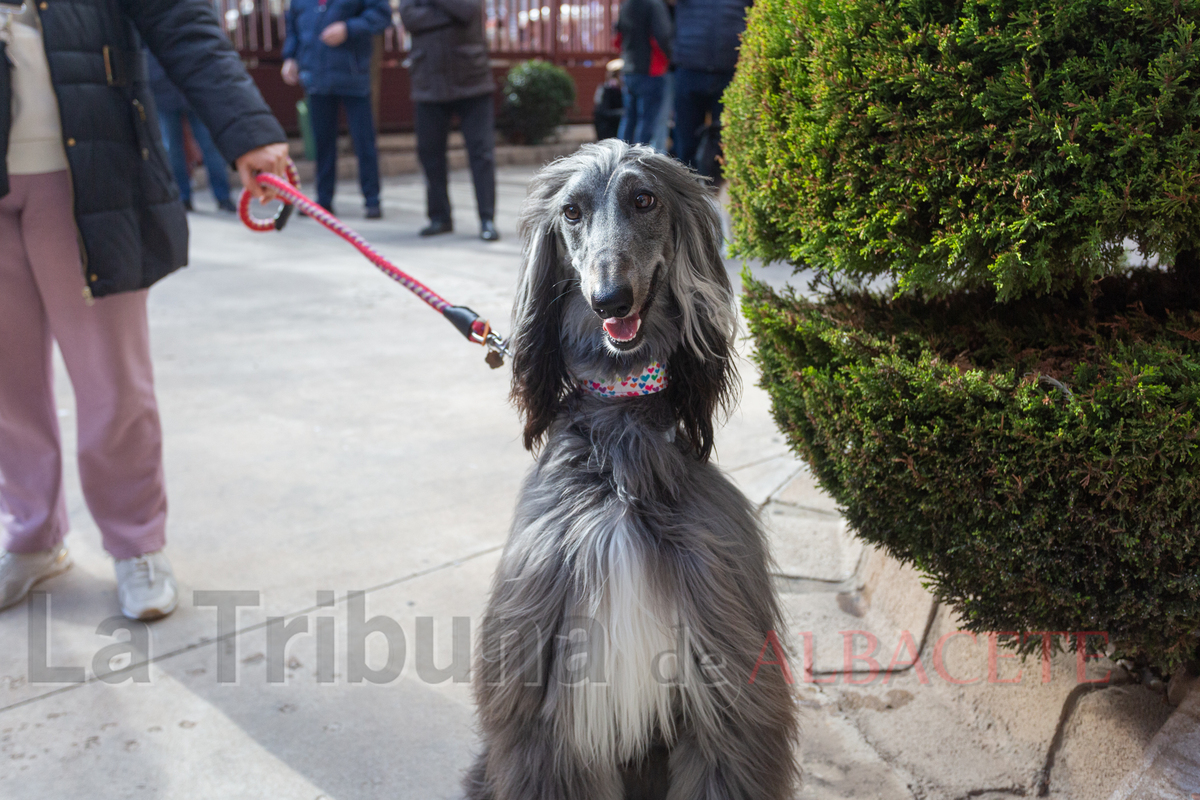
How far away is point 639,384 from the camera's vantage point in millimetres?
2023

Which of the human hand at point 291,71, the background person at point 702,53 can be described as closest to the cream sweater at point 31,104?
the background person at point 702,53

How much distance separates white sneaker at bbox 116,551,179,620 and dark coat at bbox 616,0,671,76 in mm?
6484

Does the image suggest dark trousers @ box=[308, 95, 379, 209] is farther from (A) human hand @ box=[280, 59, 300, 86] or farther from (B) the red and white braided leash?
(B) the red and white braided leash

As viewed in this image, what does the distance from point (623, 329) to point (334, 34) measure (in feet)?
26.4

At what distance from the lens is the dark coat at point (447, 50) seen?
8.36m

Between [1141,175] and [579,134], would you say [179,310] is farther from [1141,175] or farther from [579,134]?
[579,134]

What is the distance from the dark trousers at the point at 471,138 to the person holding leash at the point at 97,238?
18.2 ft

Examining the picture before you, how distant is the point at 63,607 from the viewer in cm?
327

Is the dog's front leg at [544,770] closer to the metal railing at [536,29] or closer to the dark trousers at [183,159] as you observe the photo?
the dark trousers at [183,159]

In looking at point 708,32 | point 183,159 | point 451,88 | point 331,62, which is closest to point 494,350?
point 708,32

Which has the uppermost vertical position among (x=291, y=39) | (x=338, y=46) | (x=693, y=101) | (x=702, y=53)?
(x=291, y=39)

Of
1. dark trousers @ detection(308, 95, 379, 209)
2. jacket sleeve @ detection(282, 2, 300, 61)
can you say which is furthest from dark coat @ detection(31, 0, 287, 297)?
jacket sleeve @ detection(282, 2, 300, 61)

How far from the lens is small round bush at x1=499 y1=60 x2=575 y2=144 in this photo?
14.7 meters

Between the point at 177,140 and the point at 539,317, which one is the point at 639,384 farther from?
the point at 177,140
